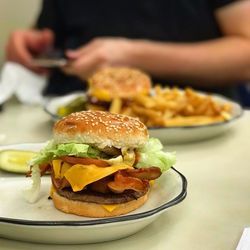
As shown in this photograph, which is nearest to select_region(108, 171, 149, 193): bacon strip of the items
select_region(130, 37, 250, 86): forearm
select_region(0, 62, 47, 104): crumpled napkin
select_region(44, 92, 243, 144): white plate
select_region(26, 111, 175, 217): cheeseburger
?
select_region(26, 111, 175, 217): cheeseburger

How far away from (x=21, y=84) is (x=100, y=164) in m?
1.16

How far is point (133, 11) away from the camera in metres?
2.33

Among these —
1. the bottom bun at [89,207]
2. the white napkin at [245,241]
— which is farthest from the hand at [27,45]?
the white napkin at [245,241]

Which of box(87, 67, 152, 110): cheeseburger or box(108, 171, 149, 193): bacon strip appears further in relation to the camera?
box(87, 67, 152, 110): cheeseburger

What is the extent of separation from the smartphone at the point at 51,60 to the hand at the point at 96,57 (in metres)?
0.03

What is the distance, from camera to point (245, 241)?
3.18 feet

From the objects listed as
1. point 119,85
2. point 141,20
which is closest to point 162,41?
point 141,20

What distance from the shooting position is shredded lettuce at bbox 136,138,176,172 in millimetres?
1062

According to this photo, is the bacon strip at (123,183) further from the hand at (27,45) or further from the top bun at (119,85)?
the hand at (27,45)

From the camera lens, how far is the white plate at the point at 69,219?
3.05 feet

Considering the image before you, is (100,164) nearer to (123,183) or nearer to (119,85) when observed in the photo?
(123,183)

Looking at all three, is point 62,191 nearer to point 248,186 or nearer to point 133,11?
point 248,186

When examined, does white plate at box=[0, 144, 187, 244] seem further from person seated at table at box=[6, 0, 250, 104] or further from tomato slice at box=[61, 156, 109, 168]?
person seated at table at box=[6, 0, 250, 104]

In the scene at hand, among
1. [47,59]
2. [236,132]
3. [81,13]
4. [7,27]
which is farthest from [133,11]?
[7,27]
